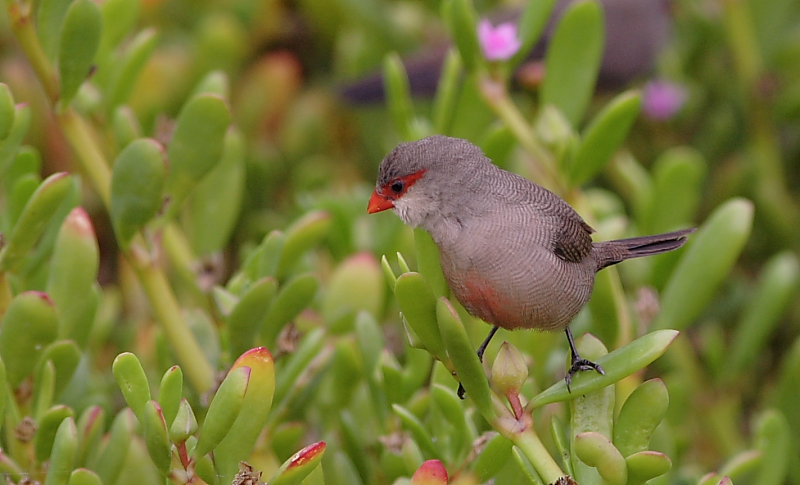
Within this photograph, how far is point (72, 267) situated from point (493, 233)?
75 cm

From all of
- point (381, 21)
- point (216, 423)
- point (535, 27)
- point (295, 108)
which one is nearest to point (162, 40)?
point (295, 108)

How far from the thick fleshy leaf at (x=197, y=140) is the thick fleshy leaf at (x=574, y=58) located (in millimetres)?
807

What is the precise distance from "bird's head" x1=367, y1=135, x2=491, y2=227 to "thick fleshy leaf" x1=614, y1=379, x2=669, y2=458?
1.44 feet

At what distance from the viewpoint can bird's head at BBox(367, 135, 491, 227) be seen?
1.47m

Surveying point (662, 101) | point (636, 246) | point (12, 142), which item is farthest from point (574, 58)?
point (662, 101)

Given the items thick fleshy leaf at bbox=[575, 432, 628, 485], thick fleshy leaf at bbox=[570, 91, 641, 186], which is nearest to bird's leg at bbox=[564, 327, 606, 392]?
thick fleshy leaf at bbox=[575, 432, 628, 485]

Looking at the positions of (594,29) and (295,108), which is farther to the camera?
(295,108)

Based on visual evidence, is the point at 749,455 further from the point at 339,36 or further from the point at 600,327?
the point at 339,36

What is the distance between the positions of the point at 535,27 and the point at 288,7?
2350 mm

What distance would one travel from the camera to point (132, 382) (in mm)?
1159

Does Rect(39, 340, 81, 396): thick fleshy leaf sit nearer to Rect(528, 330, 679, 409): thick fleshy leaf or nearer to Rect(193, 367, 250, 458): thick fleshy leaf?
Rect(193, 367, 250, 458): thick fleshy leaf

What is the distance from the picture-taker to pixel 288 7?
397cm

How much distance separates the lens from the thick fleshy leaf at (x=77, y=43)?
1.51m

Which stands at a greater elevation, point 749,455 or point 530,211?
point 530,211
